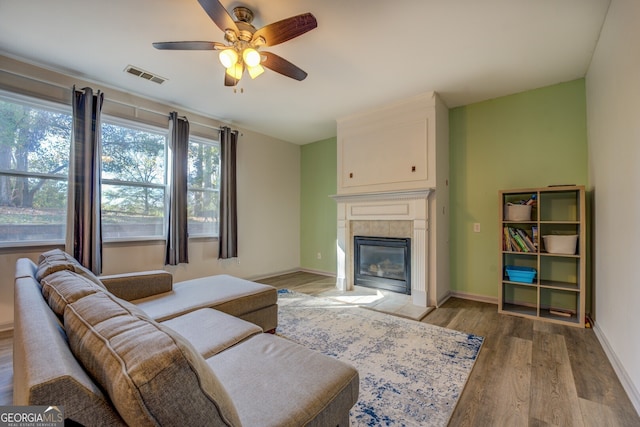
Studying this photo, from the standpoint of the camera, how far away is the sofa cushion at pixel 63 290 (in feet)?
3.21

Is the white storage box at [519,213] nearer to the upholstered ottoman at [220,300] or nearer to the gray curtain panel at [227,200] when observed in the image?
the upholstered ottoman at [220,300]

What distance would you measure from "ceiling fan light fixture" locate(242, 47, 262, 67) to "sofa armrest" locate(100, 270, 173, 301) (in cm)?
189

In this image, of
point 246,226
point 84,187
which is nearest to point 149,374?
point 84,187

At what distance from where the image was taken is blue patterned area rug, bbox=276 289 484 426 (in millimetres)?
1576

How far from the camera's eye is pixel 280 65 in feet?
7.55

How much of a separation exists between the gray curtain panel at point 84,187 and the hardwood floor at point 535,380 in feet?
2.93

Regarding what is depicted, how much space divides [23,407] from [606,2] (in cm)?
351

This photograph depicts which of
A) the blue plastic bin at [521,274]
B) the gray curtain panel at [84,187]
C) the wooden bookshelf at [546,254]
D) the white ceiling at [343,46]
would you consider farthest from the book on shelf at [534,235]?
the gray curtain panel at [84,187]

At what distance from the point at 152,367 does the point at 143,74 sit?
333 cm

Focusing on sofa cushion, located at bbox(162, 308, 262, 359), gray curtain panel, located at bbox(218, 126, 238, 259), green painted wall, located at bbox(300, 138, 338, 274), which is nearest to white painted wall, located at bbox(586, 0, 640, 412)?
sofa cushion, located at bbox(162, 308, 262, 359)

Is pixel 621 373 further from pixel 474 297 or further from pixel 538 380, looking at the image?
pixel 474 297

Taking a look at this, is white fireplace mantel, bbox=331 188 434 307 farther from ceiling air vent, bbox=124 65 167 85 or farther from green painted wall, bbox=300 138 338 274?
ceiling air vent, bbox=124 65 167 85

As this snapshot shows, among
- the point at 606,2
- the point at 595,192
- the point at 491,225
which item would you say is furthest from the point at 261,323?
the point at 606,2

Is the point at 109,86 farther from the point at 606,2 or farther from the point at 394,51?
the point at 606,2
